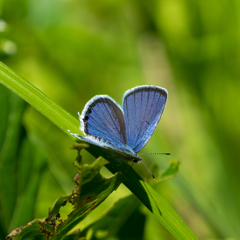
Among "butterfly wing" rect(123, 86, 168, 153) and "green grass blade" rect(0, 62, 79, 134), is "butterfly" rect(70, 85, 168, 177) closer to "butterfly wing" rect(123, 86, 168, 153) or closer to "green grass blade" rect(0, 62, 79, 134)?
"butterfly wing" rect(123, 86, 168, 153)

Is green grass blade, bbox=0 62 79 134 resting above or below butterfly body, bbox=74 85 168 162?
above

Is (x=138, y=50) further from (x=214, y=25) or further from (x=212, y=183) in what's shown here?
(x=212, y=183)

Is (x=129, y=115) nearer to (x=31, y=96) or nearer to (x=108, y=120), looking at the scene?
(x=108, y=120)

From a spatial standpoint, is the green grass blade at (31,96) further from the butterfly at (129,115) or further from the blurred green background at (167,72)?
the blurred green background at (167,72)

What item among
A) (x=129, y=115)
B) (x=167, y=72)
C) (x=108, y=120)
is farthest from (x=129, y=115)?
(x=167, y=72)

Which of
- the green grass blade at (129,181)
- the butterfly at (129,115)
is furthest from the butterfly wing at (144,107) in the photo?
the green grass blade at (129,181)

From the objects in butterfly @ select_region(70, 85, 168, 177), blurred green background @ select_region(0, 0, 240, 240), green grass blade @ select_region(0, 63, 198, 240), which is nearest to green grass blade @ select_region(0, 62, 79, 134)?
green grass blade @ select_region(0, 63, 198, 240)

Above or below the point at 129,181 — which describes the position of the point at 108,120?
above

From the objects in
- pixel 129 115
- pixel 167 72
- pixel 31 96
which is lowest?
pixel 167 72
